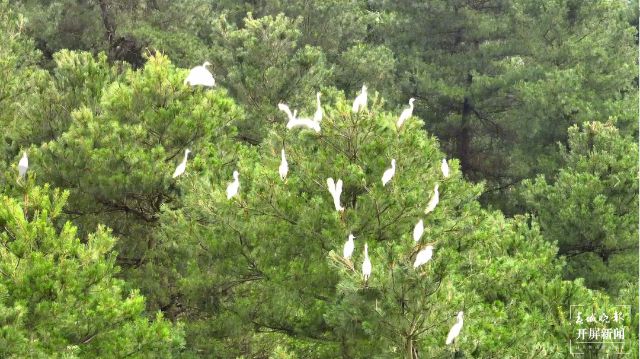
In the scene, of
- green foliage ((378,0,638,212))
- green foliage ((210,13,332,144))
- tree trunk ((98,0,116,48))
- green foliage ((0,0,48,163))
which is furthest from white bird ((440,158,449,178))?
tree trunk ((98,0,116,48))

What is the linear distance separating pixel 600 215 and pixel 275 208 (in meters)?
6.56

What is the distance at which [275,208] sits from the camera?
8.18 meters

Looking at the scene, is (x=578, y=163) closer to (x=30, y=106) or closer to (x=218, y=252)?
(x=218, y=252)

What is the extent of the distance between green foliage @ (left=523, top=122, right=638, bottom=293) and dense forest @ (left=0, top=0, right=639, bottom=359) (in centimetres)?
4

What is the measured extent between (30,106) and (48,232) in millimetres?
5274

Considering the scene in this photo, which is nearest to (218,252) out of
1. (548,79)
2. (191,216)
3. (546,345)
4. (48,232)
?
(191,216)

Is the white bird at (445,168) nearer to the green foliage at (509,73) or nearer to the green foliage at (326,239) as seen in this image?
the green foliage at (326,239)

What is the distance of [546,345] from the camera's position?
6.21 metres

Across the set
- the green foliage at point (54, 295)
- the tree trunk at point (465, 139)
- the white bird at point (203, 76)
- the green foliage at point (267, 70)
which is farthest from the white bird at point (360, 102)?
the tree trunk at point (465, 139)

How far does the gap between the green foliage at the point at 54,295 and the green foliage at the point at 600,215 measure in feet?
27.3

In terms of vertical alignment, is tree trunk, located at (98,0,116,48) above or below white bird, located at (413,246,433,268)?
above

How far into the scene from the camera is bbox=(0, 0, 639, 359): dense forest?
6105 millimetres

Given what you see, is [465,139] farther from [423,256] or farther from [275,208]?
[423,256]

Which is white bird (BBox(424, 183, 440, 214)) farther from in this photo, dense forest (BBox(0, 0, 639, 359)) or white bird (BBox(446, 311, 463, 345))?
white bird (BBox(446, 311, 463, 345))
